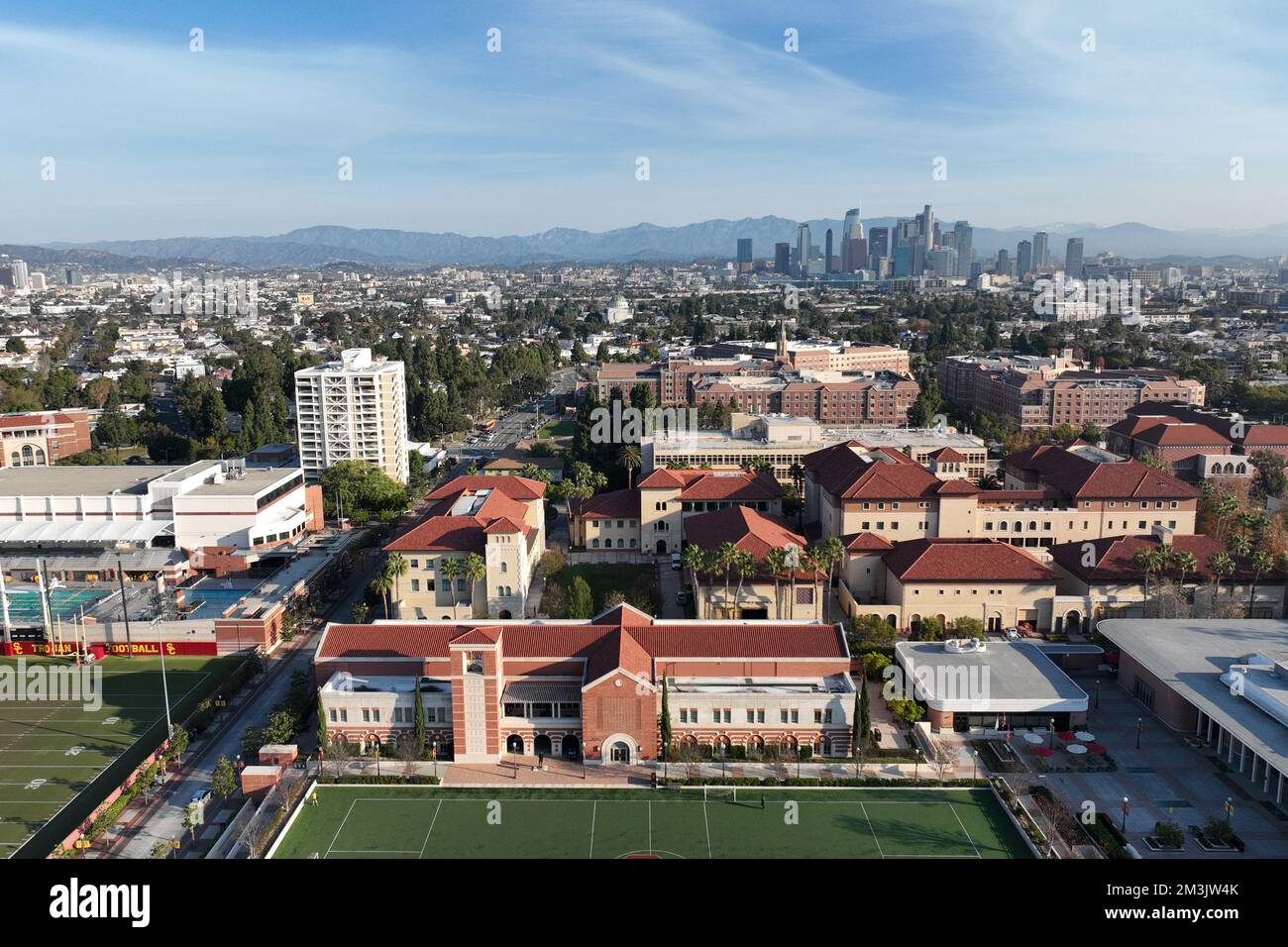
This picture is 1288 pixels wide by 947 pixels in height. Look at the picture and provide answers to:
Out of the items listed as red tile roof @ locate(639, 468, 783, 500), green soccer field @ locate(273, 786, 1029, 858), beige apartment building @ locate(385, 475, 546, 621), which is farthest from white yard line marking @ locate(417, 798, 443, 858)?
red tile roof @ locate(639, 468, 783, 500)

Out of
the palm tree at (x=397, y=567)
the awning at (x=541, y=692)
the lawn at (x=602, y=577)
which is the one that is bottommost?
the lawn at (x=602, y=577)

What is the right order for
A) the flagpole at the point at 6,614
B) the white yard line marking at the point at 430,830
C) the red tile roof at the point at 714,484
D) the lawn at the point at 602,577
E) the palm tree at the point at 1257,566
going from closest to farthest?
the white yard line marking at the point at 430,830, the flagpole at the point at 6,614, the palm tree at the point at 1257,566, the lawn at the point at 602,577, the red tile roof at the point at 714,484

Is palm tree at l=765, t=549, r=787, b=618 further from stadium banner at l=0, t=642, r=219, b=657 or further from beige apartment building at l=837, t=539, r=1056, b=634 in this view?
→ stadium banner at l=0, t=642, r=219, b=657

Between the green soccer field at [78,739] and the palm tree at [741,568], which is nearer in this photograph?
the green soccer field at [78,739]

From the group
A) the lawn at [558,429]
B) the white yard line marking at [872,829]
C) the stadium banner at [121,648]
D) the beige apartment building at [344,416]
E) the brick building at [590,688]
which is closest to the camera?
the white yard line marking at [872,829]

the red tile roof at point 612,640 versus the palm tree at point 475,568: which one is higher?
the palm tree at point 475,568

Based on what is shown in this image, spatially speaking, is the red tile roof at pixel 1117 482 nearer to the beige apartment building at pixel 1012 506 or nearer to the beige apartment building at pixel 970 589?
the beige apartment building at pixel 1012 506

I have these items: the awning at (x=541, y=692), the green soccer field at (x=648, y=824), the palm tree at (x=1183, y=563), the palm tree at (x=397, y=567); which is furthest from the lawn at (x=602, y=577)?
the palm tree at (x=1183, y=563)
